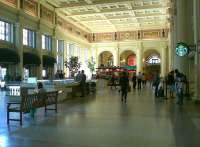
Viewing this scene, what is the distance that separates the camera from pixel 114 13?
39.1 metres

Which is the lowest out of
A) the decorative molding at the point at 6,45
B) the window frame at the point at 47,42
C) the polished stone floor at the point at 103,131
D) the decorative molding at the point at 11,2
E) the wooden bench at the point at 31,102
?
the polished stone floor at the point at 103,131

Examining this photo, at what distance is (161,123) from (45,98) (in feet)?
14.5

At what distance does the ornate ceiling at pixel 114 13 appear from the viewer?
111 feet

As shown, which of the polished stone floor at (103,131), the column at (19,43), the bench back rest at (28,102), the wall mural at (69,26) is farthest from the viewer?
the wall mural at (69,26)

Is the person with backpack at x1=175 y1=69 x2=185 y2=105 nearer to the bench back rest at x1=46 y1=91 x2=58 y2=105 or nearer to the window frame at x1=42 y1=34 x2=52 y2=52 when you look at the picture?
the bench back rest at x1=46 y1=91 x2=58 y2=105

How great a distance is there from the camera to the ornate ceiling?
111 feet

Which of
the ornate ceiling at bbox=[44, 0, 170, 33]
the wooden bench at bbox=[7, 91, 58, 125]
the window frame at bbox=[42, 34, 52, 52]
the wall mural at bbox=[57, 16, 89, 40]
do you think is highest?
the ornate ceiling at bbox=[44, 0, 170, 33]

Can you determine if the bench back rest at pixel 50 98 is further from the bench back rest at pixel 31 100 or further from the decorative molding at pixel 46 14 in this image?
the decorative molding at pixel 46 14

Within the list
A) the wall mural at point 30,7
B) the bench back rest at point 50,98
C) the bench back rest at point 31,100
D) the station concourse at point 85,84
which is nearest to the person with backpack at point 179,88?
the station concourse at point 85,84

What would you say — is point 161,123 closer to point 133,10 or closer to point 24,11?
point 24,11

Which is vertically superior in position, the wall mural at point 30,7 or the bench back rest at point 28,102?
the wall mural at point 30,7

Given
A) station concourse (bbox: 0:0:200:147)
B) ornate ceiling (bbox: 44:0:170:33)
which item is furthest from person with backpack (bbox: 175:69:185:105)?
ornate ceiling (bbox: 44:0:170:33)

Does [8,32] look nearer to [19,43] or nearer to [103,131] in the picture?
[19,43]

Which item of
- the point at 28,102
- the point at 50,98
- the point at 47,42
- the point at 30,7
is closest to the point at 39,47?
the point at 47,42
